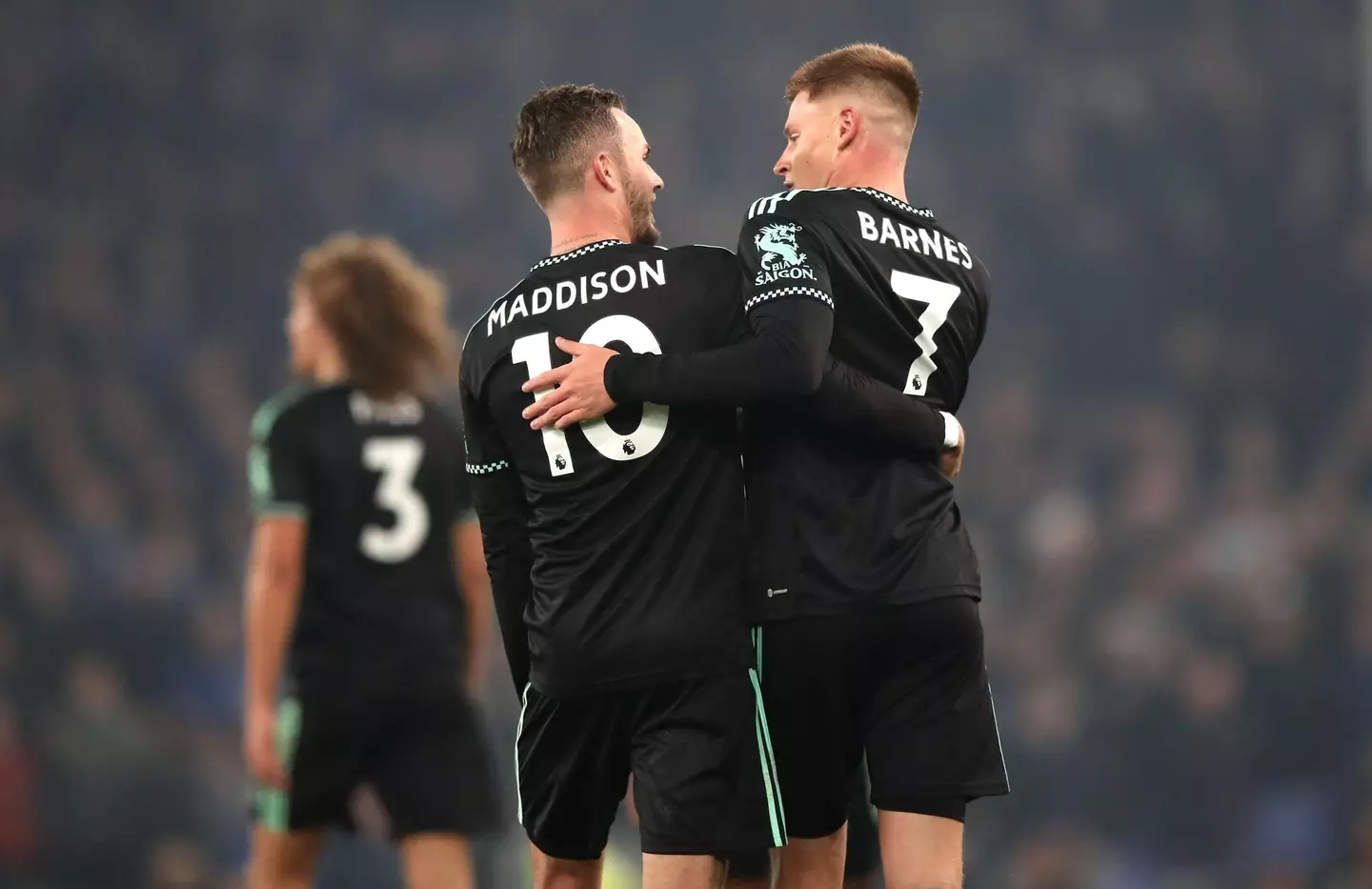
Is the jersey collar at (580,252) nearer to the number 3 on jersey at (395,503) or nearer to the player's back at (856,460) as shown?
the player's back at (856,460)

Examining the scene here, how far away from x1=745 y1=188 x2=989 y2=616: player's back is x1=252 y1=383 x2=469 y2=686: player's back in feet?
5.22

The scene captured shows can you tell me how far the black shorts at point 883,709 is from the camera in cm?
286

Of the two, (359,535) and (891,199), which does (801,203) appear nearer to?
(891,199)

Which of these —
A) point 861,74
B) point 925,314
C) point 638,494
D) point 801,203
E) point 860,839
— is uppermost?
point 861,74

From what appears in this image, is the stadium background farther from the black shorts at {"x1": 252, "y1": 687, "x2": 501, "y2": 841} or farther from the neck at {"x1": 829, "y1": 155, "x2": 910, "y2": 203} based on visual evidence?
the neck at {"x1": 829, "y1": 155, "x2": 910, "y2": 203}

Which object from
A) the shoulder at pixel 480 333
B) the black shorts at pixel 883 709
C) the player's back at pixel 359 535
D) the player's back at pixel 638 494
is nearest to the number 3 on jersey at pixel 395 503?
the player's back at pixel 359 535

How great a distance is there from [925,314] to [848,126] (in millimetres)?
439

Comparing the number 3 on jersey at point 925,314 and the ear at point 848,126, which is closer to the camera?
the number 3 on jersey at point 925,314

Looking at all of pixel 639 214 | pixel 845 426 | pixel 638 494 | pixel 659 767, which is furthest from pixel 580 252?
pixel 659 767

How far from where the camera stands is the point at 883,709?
9.58 feet

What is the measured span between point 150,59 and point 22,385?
2379 mm

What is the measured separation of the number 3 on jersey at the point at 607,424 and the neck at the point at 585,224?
8.1 inches

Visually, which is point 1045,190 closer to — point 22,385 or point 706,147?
point 706,147

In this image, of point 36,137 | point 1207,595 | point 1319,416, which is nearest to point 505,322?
Answer: point 1207,595
